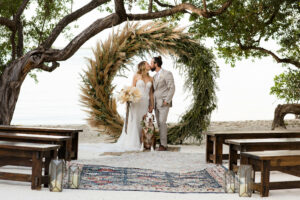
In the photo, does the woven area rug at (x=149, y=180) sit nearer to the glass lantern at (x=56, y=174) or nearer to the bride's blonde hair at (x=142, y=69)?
the glass lantern at (x=56, y=174)

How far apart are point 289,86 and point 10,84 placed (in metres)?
8.53

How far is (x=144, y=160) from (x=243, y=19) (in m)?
6.36

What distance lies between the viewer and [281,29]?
13453mm

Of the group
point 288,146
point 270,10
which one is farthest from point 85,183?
point 270,10

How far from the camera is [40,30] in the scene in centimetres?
1412

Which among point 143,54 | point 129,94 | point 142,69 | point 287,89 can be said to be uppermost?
point 143,54

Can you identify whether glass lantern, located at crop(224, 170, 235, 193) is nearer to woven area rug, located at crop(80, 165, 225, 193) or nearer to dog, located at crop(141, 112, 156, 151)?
woven area rug, located at crop(80, 165, 225, 193)

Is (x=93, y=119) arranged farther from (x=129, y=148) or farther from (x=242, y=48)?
(x=242, y=48)

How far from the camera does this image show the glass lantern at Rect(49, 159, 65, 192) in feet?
17.5

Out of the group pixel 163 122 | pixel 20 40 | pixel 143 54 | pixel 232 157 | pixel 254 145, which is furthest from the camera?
pixel 20 40

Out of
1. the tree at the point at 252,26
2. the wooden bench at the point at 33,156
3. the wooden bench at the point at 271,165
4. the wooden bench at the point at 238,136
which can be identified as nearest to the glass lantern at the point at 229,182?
the wooden bench at the point at 271,165

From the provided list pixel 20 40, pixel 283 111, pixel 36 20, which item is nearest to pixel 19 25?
pixel 20 40

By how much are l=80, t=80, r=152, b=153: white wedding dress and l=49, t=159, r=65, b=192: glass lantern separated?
4496 mm

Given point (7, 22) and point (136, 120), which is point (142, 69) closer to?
point (136, 120)
